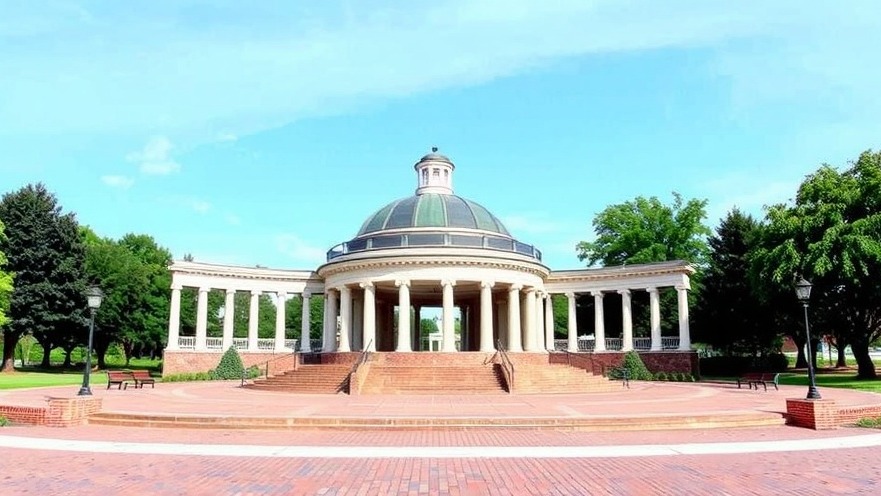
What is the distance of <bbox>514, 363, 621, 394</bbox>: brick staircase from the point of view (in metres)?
30.6

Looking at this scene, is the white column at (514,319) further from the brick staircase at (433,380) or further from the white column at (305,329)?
the white column at (305,329)

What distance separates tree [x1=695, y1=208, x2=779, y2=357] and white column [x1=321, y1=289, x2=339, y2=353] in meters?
31.0

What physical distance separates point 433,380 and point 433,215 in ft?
55.7

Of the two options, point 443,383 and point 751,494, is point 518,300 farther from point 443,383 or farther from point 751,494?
point 751,494

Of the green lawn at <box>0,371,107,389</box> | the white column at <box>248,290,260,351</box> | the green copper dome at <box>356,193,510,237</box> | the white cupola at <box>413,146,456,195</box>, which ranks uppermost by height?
the white cupola at <box>413,146,456,195</box>

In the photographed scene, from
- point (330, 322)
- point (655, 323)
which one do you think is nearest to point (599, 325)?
point (655, 323)

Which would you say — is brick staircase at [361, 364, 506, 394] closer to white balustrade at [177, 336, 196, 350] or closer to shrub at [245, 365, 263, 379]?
shrub at [245, 365, 263, 379]

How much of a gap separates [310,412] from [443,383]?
11838 millimetres

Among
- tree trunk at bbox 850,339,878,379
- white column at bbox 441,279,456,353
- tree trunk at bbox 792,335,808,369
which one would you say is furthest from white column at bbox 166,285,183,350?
tree trunk at bbox 792,335,808,369

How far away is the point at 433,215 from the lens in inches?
1774

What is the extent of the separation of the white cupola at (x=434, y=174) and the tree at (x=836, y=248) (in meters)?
23.0

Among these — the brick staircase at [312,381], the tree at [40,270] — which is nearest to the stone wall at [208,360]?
the tree at [40,270]

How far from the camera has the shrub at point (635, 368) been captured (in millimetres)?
43312

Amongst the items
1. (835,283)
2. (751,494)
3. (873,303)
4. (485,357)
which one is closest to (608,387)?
(485,357)
